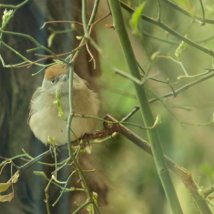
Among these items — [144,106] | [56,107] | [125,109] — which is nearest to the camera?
[144,106]

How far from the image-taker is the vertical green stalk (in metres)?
0.50

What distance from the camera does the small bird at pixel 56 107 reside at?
830 millimetres

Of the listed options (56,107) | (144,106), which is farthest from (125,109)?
(144,106)

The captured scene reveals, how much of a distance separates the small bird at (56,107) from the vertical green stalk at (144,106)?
311 millimetres

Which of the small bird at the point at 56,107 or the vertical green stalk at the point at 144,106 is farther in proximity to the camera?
the small bird at the point at 56,107

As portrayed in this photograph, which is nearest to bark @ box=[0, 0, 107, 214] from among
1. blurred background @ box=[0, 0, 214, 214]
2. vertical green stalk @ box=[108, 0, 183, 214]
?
blurred background @ box=[0, 0, 214, 214]

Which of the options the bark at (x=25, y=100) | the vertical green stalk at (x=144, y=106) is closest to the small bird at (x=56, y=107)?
the bark at (x=25, y=100)

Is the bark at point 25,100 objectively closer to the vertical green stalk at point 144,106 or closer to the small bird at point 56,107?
the small bird at point 56,107

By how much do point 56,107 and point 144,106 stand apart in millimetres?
367

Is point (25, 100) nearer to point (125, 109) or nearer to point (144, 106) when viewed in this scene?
point (125, 109)

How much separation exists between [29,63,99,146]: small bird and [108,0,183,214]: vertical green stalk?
31 cm

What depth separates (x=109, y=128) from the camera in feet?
2.00

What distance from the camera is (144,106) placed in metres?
0.50

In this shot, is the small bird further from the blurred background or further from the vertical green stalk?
the vertical green stalk
